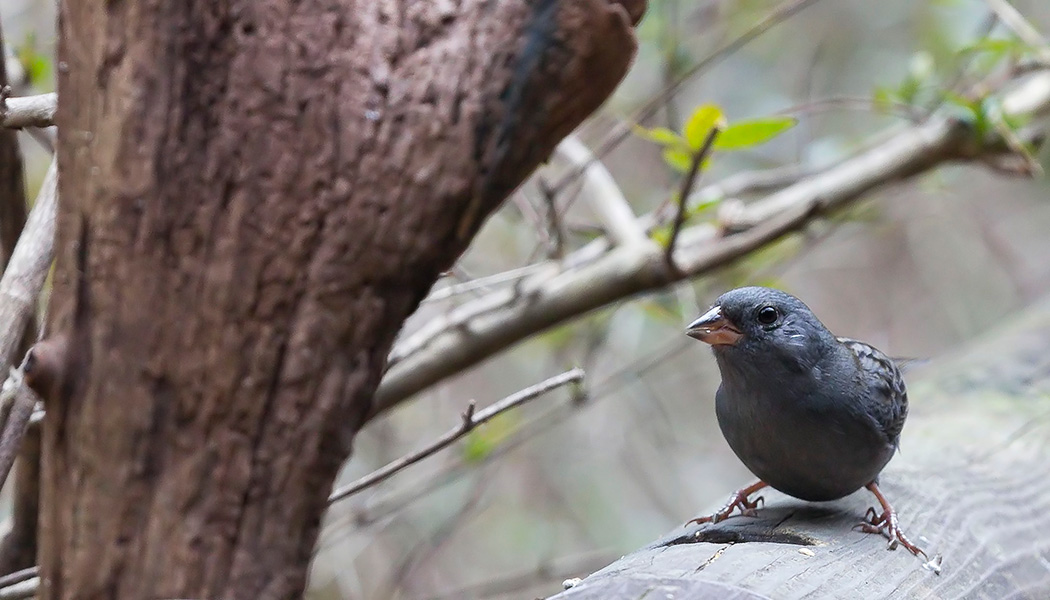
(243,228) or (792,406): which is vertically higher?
(243,228)

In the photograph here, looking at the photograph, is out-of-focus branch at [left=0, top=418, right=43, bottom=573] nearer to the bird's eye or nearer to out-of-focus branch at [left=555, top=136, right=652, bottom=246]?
the bird's eye

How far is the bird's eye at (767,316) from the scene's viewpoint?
2184mm

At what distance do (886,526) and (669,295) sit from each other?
5.86ft

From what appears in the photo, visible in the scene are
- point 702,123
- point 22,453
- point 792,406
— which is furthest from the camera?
point 702,123

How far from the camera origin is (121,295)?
1.04 metres

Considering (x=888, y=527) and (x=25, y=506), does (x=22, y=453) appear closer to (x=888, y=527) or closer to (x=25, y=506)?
(x=25, y=506)

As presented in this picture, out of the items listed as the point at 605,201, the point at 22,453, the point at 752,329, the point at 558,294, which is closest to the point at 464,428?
the point at 752,329

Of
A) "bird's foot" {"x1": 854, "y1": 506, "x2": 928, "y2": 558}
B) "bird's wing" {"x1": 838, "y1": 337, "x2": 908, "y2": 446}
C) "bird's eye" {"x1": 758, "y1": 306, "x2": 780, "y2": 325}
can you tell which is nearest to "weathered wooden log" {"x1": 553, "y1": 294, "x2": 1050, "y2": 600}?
"bird's foot" {"x1": 854, "y1": 506, "x2": 928, "y2": 558}

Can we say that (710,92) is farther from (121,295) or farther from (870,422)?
(121,295)

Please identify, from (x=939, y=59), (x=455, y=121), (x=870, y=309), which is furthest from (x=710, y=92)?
(x=455, y=121)

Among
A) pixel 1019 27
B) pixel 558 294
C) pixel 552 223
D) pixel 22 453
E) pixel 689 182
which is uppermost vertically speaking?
pixel 1019 27

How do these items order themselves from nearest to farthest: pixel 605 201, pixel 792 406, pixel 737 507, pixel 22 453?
pixel 22 453, pixel 792 406, pixel 737 507, pixel 605 201

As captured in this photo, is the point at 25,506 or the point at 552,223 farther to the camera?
the point at 552,223

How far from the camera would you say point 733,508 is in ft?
7.28
